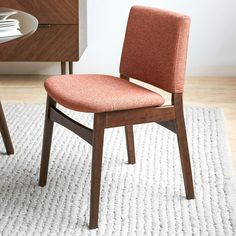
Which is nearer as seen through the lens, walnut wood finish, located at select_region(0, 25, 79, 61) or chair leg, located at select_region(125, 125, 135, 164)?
chair leg, located at select_region(125, 125, 135, 164)

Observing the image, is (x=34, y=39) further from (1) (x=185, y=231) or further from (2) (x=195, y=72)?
(1) (x=185, y=231)

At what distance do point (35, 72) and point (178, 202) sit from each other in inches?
89.1

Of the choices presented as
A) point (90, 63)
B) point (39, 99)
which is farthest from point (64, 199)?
point (90, 63)

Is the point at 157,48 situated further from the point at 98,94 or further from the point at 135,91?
the point at 98,94

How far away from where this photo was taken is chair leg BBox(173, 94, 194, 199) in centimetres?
240

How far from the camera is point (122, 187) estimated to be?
266 centimetres

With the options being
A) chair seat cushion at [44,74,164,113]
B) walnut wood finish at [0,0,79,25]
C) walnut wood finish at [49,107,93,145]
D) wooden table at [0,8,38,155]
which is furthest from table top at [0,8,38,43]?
walnut wood finish at [0,0,79,25]

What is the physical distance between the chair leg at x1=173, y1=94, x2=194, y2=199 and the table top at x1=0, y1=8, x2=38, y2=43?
640mm

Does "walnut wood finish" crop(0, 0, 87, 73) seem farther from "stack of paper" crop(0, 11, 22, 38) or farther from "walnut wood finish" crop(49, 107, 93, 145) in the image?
"stack of paper" crop(0, 11, 22, 38)

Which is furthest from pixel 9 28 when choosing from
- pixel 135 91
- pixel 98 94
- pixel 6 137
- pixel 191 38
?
pixel 191 38

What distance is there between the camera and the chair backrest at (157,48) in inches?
92.0

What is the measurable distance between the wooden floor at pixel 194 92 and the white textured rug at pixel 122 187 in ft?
1.45

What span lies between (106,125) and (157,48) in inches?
16.5

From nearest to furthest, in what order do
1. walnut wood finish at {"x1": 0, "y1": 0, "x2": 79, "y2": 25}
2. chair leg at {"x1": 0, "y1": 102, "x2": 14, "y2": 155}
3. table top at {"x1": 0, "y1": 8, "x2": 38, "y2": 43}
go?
table top at {"x1": 0, "y1": 8, "x2": 38, "y2": 43}, chair leg at {"x1": 0, "y1": 102, "x2": 14, "y2": 155}, walnut wood finish at {"x1": 0, "y1": 0, "x2": 79, "y2": 25}
